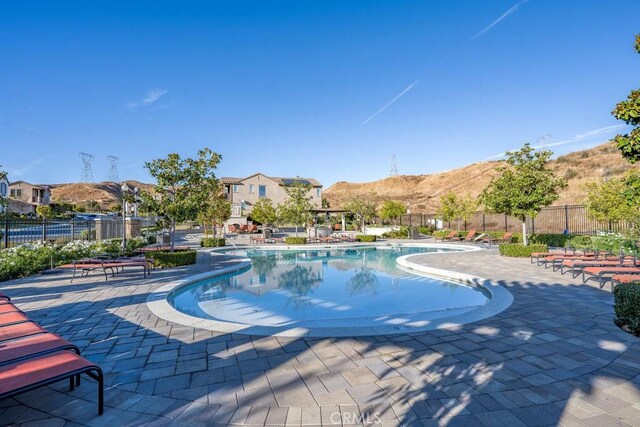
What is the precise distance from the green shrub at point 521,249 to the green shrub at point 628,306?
8317mm

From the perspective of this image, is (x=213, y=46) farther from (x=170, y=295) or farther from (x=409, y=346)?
(x=409, y=346)

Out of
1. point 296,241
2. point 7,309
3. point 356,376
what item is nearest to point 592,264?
point 356,376

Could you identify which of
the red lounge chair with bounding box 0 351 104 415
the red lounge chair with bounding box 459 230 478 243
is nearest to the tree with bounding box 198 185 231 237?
the red lounge chair with bounding box 459 230 478 243

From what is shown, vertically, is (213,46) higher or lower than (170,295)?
higher

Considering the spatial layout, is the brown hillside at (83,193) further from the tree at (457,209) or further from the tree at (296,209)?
the tree at (457,209)

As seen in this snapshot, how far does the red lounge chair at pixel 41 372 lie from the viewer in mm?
2256

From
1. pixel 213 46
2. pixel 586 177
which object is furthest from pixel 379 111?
pixel 586 177

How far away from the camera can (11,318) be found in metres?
3.82

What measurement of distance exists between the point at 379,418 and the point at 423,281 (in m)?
7.55

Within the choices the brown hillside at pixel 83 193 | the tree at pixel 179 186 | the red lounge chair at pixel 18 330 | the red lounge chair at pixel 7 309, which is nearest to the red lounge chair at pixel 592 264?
the red lounge chair at pixel 18 330

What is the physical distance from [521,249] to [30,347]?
14.4 m

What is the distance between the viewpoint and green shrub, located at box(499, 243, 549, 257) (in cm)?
1236

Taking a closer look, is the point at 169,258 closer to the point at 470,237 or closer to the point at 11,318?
the point at 11,318

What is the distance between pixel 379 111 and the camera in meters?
33.2
